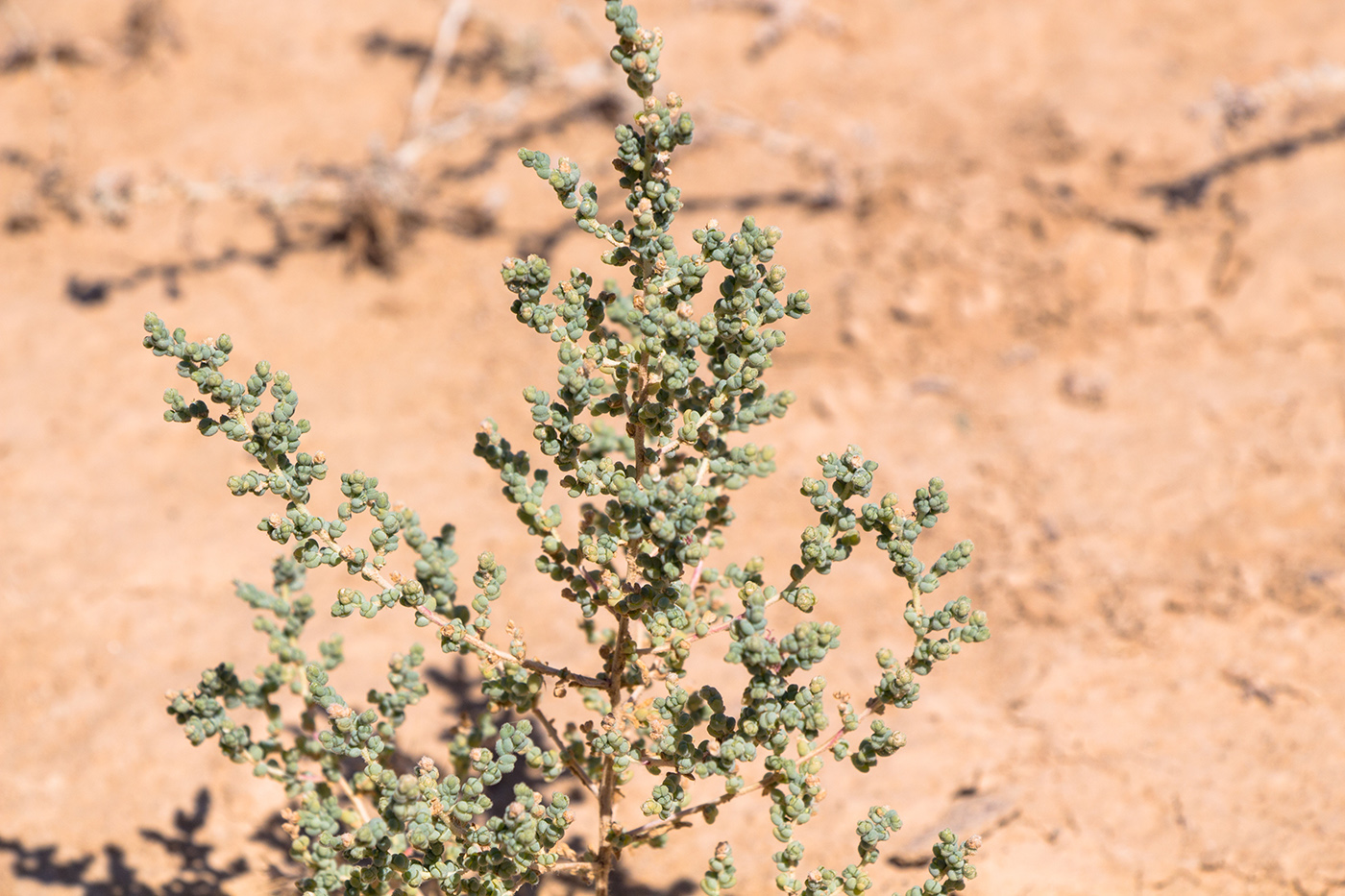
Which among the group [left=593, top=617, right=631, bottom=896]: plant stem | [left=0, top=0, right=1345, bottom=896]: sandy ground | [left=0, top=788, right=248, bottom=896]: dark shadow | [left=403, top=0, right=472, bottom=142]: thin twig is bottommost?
[left=593, top=617, right=631, bottom=896]: plant stem

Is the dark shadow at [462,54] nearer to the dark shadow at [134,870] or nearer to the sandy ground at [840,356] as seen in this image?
the sandy ground at [840,356]

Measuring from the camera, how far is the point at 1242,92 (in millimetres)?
6238

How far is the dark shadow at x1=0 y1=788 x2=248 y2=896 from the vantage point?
413 centimetres

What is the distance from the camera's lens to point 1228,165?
21.3 feet

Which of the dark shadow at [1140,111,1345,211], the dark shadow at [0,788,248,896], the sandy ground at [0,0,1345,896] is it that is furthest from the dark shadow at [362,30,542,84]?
the dark shadow at [0,788,248,896]

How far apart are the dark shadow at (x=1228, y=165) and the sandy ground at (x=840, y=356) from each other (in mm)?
29

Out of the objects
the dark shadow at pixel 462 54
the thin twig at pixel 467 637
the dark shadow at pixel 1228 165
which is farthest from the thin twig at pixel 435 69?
the thin twig at pixel 467 637

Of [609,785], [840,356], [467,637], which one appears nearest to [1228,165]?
[840,356]

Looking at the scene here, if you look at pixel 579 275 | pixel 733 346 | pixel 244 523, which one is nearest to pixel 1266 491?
pixel 733 346

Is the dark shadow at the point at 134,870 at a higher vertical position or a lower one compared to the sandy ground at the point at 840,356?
lower

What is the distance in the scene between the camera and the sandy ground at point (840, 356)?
13.9ft

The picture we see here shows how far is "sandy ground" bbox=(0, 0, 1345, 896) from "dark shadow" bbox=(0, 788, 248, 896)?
0.01 metres

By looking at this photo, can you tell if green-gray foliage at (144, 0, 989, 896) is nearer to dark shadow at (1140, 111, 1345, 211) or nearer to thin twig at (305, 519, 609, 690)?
thin twig at (305, 519, 609, 690)

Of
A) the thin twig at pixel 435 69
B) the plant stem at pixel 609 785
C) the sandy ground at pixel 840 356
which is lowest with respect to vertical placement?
the plant stem at pixel 609 785
